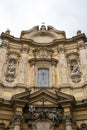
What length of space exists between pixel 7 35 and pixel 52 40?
14.5 ft

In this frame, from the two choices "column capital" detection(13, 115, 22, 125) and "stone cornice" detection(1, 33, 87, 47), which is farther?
"stone cornice" detection(1, 33, 87, 47)

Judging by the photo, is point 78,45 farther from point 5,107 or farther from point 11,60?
point 5,107

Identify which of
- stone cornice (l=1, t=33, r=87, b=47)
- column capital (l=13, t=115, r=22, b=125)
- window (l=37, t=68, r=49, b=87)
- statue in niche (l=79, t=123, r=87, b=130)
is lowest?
statue in niche (l=79, t=123, r=87, b=130)

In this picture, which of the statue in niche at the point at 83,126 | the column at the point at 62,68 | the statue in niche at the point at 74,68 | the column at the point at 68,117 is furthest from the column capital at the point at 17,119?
the statue in niche at the point at 74,68

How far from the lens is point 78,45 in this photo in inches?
803

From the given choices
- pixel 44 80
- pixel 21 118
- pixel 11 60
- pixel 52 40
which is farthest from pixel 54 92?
pixel 52 40

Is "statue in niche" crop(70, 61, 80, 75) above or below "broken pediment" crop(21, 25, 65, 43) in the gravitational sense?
below

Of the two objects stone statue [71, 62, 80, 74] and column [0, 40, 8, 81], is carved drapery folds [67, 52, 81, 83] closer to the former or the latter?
stone statue [71, 62, 80, 74]

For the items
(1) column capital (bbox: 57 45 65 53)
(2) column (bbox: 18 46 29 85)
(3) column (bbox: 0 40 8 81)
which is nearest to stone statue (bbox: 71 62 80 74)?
(1) column capital (bbox: 57 45 65 53)

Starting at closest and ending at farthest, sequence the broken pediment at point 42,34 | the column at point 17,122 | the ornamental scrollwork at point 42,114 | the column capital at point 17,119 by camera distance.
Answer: the column at point 17,122, the column capital at point 17,119, the ornamental scrollwork at point 42,114, the broken pediment at point 42,34

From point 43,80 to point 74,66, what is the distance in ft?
9.51

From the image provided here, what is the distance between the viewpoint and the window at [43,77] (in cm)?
1815

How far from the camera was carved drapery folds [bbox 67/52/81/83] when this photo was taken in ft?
58.9

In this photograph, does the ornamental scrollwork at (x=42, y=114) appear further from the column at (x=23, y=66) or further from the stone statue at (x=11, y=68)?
the stone statue at (x=11, y=68)
